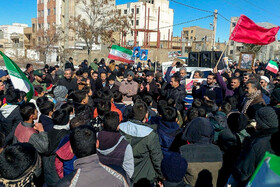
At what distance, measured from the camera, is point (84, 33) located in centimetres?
2553

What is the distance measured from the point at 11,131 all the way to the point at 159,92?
4727mm

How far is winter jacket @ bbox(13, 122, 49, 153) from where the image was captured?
296 centimetres

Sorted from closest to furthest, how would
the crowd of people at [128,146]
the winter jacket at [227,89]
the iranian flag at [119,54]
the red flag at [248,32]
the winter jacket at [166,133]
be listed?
1. the crowd of people at [128,146]
2. the winter jacket at [166,133]
3. the winter jacket at [227,89]
4. the red flag at [248,32]
5. the iranian flag at [119,54]

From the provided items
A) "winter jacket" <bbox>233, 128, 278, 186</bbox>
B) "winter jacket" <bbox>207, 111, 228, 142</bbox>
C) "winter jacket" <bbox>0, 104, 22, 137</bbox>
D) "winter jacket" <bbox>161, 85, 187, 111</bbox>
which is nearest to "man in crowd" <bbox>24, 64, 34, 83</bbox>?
"winter jacket" <bbox>0, 104, 22, 137</bbox>

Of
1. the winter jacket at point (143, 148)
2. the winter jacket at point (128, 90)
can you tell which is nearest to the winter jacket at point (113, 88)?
the winter jacket at point (128, 90)

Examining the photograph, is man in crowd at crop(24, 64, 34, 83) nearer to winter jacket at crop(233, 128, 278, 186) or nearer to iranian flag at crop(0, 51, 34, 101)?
iranian flag at crop(0, 51, 34, 101)

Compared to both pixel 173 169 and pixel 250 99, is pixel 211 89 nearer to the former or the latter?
pixel 250 99

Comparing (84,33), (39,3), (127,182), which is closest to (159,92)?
(127,182)

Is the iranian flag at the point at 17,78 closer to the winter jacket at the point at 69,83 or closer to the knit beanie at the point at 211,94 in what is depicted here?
the winter jacket at the point at 69,83

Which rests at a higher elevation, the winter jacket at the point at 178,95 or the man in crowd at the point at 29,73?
the man in crowd at the point at 29,73

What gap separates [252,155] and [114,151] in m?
1.49

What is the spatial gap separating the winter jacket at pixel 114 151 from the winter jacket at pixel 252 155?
1231 millimetres

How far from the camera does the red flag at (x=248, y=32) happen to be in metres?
7.56

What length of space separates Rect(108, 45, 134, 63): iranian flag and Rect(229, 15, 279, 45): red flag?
5.49m
